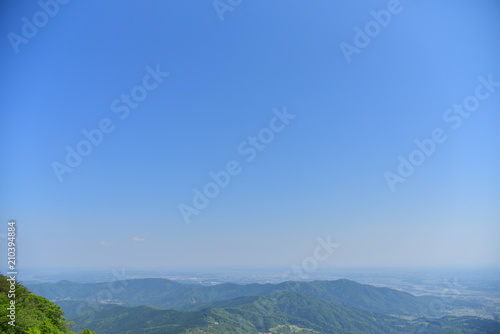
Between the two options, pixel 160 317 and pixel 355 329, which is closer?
pixel 160 317

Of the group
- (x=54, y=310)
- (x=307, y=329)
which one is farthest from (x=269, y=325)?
(x=54, y=310)

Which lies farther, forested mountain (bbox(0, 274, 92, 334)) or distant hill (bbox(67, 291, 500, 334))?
distant hill (bbox(67, 291, 500, 334))

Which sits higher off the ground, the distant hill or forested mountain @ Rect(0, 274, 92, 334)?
forested mountain @ Rect(0, 274, 92, 334)

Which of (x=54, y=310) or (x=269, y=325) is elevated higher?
(x=54, y=310)

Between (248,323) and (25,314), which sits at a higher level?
(25,314)

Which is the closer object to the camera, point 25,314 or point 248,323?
point 25,314

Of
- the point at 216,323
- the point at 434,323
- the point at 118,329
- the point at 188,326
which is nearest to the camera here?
the point at 188,326

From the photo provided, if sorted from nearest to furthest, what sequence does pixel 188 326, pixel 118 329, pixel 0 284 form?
pixel 0 284 < pixel 188 326 < pixel 118 329

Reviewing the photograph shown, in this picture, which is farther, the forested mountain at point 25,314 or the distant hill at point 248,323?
the distant hill at point 248,323

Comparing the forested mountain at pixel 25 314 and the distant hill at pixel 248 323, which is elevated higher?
the forested mountain at pixel 25 314

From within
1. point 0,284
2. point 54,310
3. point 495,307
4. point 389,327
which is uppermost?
point 0,284

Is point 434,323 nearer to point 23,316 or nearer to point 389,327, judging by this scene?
point 389,327
